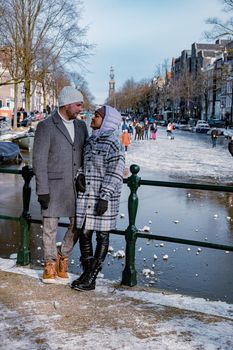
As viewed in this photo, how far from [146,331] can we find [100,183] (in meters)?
1.28

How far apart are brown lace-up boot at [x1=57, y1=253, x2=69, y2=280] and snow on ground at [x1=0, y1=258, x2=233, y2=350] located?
0.58 meters

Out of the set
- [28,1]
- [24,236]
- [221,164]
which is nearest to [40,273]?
[24,236]

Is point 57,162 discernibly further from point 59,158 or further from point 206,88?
point 206,88

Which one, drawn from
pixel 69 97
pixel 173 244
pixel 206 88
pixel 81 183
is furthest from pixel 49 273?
pixel 206 88

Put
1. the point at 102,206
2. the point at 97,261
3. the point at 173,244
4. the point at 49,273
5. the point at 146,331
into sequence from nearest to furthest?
the point at 146,331
the point at 102,206
the point at 97,261
the point at 49,273
the point at 173,244

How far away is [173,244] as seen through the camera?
863cm

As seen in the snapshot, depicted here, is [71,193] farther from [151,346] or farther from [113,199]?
[151,346]

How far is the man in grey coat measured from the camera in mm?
4484

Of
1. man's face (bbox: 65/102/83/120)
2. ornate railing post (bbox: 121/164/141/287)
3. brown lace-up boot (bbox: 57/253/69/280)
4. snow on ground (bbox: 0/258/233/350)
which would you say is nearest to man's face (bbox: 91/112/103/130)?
man's face (bbox: 65/102/83/120)

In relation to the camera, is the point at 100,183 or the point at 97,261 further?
the point at 97,261

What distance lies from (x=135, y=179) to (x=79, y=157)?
56cm

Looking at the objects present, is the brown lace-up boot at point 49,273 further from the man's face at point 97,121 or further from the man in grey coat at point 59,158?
the man's face at point 97,121

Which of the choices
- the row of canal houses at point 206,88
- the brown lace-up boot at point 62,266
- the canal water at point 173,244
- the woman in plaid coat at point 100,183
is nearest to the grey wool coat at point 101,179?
the woman in plaid coat at point 100,183

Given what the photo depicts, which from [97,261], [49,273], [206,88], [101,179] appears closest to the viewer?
[101,179]
